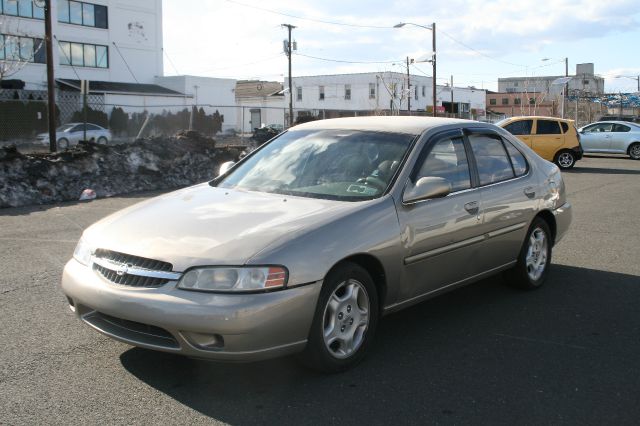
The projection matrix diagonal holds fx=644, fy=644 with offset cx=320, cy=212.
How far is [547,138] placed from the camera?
21.3 meters

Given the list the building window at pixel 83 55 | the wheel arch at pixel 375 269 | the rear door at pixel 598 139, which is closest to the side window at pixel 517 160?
the wheel arch at pixel 375 269

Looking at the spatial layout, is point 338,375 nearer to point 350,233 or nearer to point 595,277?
point 350,233

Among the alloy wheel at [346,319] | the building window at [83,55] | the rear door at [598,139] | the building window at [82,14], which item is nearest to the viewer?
the alloy wheel at [346,319]

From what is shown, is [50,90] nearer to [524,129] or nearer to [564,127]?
[524,129]

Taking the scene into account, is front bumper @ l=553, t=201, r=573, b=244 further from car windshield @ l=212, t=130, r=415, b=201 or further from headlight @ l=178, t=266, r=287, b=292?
headlight @ l=178, t=266, r=287, b=292

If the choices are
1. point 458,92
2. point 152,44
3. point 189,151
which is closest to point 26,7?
Answer: point 152,44

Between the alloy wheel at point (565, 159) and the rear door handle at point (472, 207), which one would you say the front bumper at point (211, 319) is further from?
the alloy wheel at point (565, 159)

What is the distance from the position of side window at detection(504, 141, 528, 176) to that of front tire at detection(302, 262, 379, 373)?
243 centimetres

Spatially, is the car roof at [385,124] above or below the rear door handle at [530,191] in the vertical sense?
above

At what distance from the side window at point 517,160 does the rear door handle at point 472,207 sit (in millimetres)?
994

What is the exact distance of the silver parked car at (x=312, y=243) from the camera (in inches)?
138

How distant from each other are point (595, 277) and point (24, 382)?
209 inches

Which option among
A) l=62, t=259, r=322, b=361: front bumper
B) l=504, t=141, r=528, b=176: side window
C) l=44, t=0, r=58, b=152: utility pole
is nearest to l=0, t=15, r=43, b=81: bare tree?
l=44, t=0, r=58, b=152: utility pole

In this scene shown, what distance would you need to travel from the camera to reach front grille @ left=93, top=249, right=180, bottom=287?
3.58 metres
